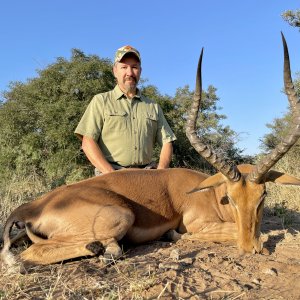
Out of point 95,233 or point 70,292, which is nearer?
point 70,292

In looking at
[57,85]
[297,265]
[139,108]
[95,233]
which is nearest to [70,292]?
[95,233]

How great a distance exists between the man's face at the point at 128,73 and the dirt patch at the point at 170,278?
3.02 m

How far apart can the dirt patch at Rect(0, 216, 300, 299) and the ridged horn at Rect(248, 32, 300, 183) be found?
819 millimetres

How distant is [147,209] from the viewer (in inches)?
191

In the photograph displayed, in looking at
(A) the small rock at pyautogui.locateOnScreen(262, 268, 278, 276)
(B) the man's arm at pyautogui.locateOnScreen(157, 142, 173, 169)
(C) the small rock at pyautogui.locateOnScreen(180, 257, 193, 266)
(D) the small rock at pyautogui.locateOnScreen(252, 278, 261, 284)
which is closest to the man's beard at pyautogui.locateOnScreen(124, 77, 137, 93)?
Answer: (B) the man's arm at pyautogui.locateOnScreen(157, 142, 173, 169)

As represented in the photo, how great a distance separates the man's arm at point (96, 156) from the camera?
5.84m

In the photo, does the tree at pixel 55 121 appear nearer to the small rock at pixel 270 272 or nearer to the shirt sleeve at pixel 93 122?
the shirt sleeve at pixel 93 122

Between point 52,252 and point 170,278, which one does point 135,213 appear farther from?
point 170,278

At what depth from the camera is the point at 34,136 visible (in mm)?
14211

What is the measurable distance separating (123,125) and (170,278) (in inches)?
134

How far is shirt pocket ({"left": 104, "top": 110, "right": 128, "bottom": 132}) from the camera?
6246 millimetres

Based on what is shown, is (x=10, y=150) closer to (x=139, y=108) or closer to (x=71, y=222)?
(x=139, y=108)

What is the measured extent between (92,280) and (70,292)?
0.88ft

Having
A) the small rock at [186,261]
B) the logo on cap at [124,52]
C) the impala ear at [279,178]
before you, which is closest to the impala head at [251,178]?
the impala ear at [279,178]
